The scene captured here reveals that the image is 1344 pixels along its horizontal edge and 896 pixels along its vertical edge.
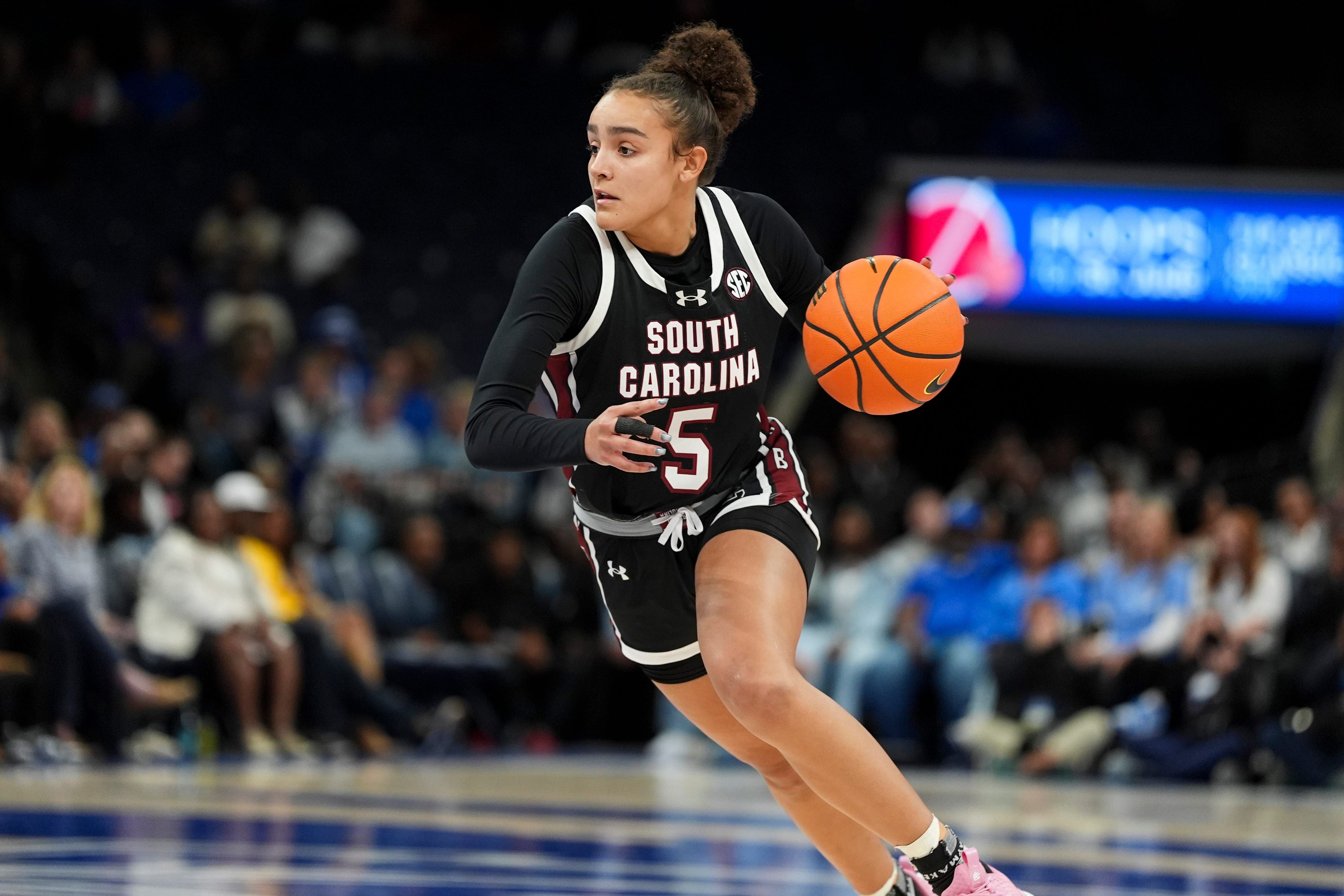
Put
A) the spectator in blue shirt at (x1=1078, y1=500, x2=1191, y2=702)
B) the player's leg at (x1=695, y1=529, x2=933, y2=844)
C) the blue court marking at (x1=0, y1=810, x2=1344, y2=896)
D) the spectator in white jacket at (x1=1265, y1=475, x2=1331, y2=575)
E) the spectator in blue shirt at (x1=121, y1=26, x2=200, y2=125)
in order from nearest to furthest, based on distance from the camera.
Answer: the player's leg at (x1=695, y1=529, x2=933, y2=844) < the blue court marking at (x1=0, y1=810, x2=1344, y2=896) < the spectator in blue shirt at (x1=1078, y1=500, x2=1191, y2=702) < the spectator in white jacket at (x1=1265, y1=475, x2=1331, y2=575) < the spectator in blue shirt at (x1=121, y1=26, x2=200, y2=125)

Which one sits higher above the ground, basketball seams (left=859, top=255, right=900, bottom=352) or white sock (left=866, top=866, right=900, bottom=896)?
basketball seams (left=859, top=255, right=900, bottom=352)

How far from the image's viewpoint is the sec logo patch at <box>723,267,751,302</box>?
4.12 meters

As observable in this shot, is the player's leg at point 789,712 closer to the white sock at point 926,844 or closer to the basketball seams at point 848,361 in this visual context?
the white sock at point 926,844

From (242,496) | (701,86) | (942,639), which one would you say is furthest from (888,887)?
(942,639)

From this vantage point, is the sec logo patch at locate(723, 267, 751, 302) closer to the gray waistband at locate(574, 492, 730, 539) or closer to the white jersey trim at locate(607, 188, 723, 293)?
the white jersey trim at locate(607, 188, 723, 293)

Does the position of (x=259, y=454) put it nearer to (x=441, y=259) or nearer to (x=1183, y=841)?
(x=441, y=259)

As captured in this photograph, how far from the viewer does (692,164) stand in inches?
159

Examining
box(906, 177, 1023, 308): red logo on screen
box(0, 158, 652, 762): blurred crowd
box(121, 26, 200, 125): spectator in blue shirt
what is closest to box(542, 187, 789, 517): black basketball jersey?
box(0, 158, 652, 762): blurred crowd

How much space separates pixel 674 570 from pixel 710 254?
2.36 feet

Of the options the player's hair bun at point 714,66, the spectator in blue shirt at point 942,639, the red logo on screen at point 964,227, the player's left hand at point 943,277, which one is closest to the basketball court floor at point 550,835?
the spectator in blue shirt at point 942,639

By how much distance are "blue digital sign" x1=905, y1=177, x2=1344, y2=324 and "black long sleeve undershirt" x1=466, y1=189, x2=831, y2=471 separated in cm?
1079

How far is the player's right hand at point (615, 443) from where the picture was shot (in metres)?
3.45

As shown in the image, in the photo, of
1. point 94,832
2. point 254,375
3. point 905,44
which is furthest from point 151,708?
point 905,44

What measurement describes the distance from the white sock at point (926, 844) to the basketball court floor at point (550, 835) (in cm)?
126
